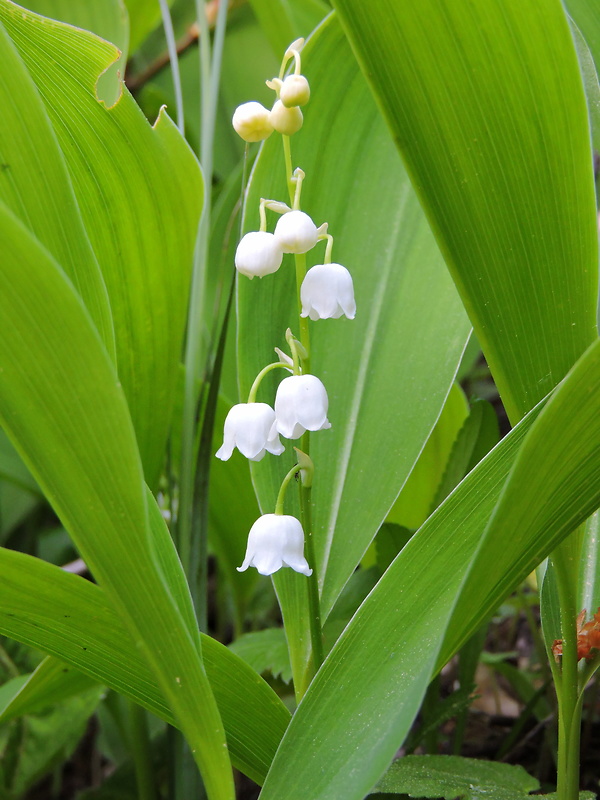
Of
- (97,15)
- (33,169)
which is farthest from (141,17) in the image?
(33,169)

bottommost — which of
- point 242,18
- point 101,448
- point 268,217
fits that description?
point 101,448

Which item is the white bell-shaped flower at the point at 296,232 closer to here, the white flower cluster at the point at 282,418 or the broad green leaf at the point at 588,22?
the white flower cluster at the point at 282,418

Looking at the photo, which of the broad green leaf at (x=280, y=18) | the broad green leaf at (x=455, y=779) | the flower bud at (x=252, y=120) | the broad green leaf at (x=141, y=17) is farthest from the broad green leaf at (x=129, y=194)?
the broad green leaf at (x=141, y=17)

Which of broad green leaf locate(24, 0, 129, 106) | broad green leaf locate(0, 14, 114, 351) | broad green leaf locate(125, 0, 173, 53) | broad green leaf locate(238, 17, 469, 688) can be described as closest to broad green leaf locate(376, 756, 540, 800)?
broad green leaf locate(238, 17, 469, 688)

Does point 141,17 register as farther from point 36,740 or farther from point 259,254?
point 36,740

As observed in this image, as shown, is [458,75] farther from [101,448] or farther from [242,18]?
[242,18]

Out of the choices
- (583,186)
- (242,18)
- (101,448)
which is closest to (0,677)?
(101,448)
